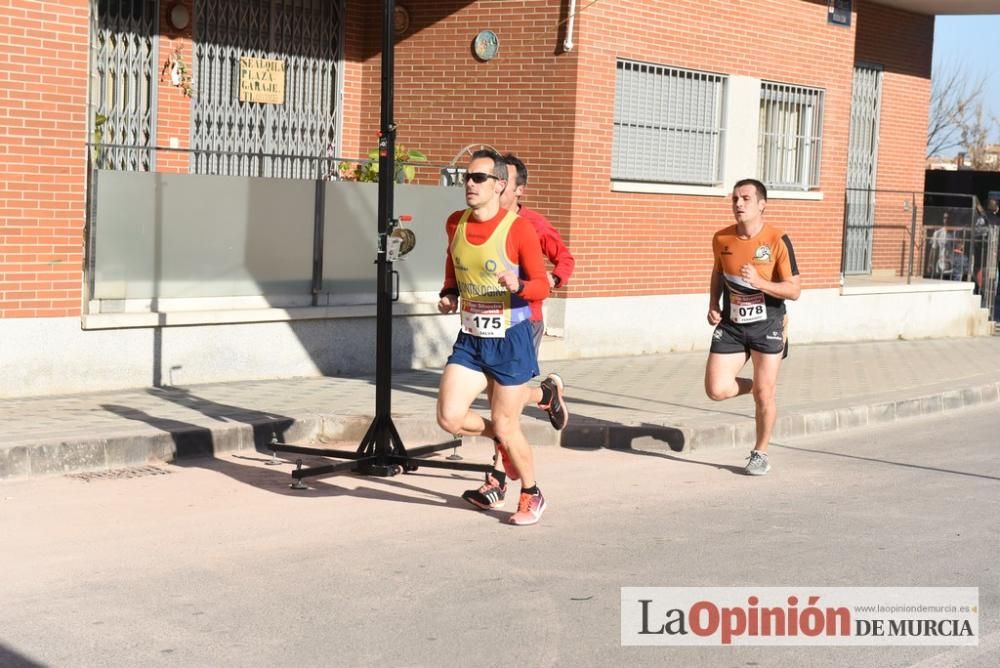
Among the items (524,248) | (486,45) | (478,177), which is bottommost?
(524,248)

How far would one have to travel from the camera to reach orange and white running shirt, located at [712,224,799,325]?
941 cm

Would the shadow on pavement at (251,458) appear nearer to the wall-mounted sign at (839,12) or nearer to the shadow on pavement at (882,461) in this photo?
the shadow on pavement at (882,461)

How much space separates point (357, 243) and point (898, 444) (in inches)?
198

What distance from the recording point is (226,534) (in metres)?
7.37

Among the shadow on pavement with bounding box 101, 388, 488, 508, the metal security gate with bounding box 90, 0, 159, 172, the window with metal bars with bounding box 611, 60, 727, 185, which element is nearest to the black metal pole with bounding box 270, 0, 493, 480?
the shadow on pavement with bounding box 101, 388, 488, 508

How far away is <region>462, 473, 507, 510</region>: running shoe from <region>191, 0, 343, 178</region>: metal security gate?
5.97 metres

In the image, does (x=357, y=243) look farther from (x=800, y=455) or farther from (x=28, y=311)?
(x=800, y=455)

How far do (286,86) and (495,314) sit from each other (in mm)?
7836

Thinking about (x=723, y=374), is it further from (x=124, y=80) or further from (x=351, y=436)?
(x=124, y=80)

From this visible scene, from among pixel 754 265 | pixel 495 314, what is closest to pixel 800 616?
pixel 495 314

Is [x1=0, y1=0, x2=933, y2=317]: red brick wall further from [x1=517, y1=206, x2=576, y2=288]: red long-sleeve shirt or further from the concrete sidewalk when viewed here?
[x1=517, y1=206, x2=576, y2=288]: red long-sleeve shirt

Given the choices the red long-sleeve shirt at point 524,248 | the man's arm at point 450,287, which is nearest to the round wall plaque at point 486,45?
the man's arm at point 450,287

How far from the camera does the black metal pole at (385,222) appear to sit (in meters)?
8.48

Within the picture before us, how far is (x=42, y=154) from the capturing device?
35.1 feet
